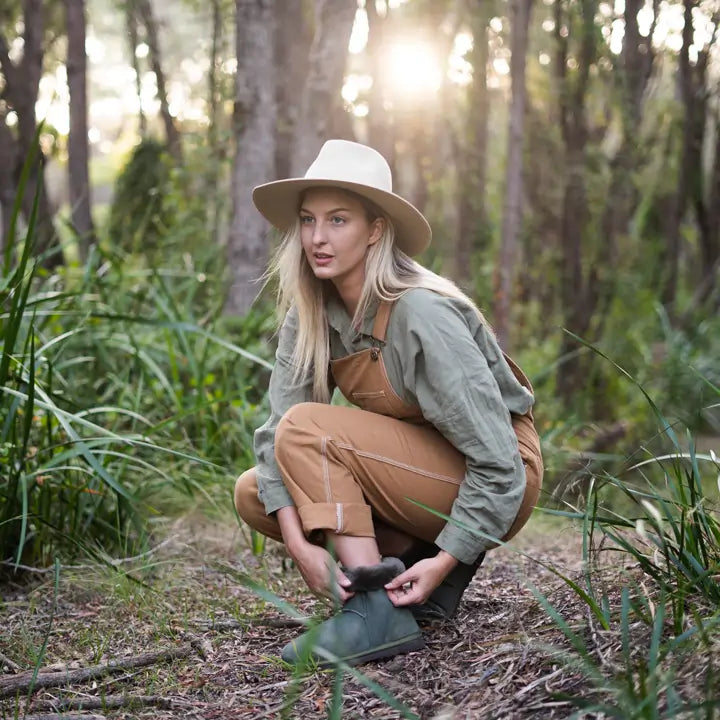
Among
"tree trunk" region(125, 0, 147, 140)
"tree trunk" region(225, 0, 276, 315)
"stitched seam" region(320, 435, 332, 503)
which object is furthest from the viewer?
"tree trunk" region(125, 0, 147, 140)

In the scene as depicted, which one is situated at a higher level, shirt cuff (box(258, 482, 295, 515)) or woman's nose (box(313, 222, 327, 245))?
woman's nose (box(313, 222, 327, 245))

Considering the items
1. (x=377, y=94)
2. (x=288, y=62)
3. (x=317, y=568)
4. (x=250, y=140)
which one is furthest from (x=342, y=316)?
(x=288, y=62)

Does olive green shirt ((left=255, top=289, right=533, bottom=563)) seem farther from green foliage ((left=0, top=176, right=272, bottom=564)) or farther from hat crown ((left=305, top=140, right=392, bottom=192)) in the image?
green foliage ((left=0, top=176, right=272, bottom=564))

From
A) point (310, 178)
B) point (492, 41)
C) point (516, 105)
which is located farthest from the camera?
point (492, 41)

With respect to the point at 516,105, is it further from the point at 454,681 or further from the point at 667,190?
the point at 454,681

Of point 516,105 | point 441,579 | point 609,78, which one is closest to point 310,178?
point 441,579

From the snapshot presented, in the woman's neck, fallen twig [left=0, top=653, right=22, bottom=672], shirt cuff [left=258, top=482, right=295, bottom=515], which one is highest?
the woman's neck

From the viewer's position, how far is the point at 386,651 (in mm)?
2375

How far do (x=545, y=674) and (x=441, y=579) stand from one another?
0.43 metres

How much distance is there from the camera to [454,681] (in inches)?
86.3

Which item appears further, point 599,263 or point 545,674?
point 599,263

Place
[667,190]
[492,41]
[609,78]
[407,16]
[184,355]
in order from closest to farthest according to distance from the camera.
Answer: [184,355] < [609,78] < [667,190] < [407,16] < [492,41]

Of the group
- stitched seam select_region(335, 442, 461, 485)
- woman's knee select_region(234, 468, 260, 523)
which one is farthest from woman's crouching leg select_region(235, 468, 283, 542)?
stitched seam select_region(335, 442, 461, 485)

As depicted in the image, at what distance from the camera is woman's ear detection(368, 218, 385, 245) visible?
106 inches
